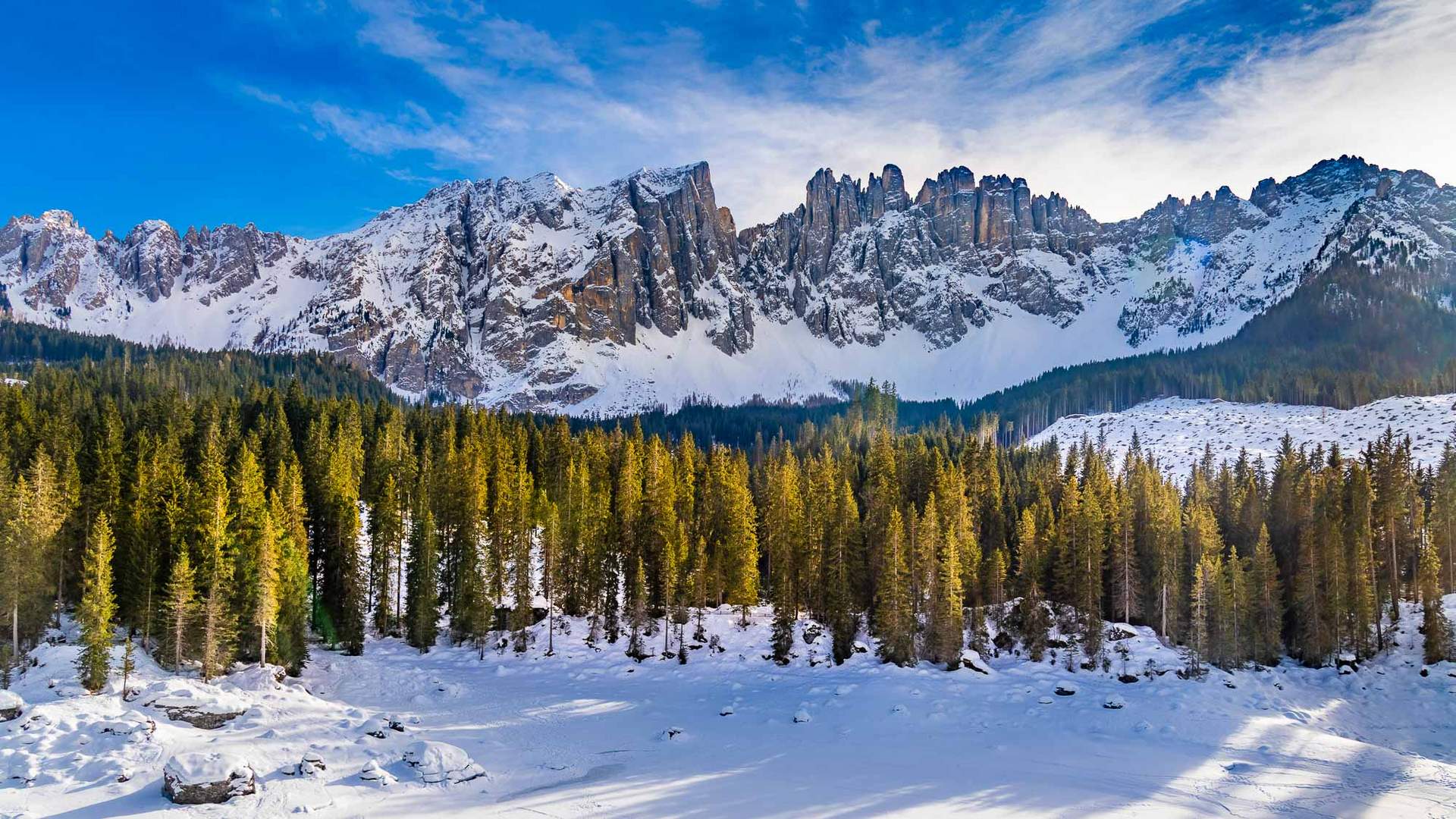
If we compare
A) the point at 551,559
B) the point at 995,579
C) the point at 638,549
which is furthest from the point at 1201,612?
the point at 551,559

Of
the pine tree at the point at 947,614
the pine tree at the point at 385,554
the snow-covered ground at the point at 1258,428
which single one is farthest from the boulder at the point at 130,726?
the snow-covered ground at the point at 1258,428

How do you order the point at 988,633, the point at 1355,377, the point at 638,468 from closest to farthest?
the point at 988,633 < the point at 638,468 < the point at 1355,377

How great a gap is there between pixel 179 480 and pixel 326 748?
29470 millimetres

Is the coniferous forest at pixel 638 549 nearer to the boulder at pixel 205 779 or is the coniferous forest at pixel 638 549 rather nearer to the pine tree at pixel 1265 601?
the pine tree at pixel 1265 601

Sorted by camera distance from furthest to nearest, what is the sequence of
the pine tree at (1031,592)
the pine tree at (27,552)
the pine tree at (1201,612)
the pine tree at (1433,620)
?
1. the pine tree at (1031,592)
2. the pine tree at (1433,620)
3. the pine tree at (1201,612)
4. the pine tree at (27,552)

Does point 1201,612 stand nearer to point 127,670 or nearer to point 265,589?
point 265,589

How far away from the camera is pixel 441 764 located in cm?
3169

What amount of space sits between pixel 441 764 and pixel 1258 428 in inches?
6578

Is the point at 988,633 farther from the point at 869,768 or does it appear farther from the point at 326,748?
the point at 326,748

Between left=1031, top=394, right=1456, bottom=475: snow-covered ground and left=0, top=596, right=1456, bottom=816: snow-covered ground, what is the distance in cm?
8194

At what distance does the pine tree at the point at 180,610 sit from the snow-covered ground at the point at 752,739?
1.37 m

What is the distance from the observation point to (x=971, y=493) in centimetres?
8512

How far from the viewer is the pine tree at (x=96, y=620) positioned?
124 ft

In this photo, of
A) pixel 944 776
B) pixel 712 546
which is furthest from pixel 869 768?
pixel 712 546
